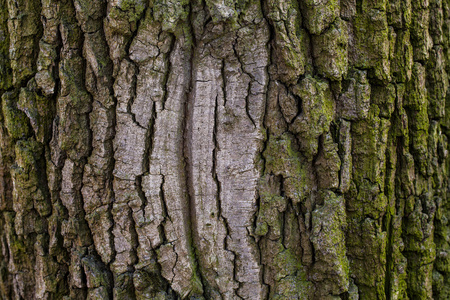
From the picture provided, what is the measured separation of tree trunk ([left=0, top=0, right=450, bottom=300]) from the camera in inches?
56.4

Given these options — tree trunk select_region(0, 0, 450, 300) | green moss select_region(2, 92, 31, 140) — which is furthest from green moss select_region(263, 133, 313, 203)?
green moss select_region(2, 92, 31, 140)

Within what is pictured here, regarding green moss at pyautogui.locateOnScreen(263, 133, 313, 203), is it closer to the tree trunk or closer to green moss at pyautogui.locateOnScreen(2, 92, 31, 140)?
the tree trunk

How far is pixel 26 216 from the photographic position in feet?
5.34

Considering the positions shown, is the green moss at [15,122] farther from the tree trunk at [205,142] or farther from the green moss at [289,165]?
the green moss at [289,165]

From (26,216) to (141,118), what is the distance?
0.76 meters

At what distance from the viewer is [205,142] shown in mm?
1487

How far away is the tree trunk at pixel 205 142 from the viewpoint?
143cm

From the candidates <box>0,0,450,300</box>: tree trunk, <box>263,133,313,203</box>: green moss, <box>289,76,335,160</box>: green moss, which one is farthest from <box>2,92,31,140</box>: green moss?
<box>289,76,335,160</box>: green moss

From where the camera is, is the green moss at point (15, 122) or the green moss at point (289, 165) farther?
the green moss at point (15, 122)

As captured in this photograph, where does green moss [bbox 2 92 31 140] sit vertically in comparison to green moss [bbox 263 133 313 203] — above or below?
above

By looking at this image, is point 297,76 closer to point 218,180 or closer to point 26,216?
point 218,180

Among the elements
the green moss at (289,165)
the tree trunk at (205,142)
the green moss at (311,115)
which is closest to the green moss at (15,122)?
the tree trunk at (205,142)

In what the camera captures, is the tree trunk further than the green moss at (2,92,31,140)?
No

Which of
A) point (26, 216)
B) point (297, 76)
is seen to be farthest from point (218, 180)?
point (26, 216)
